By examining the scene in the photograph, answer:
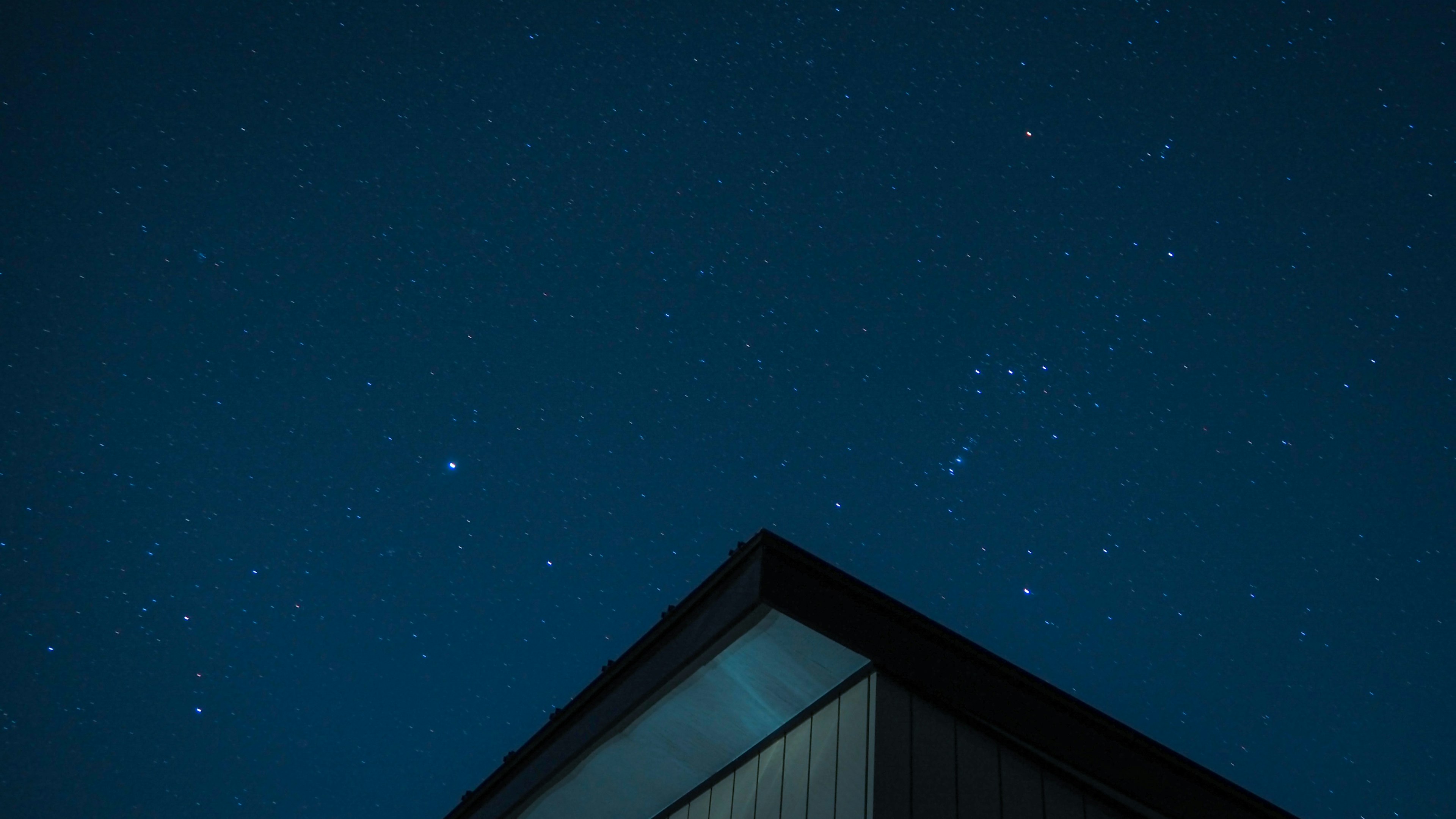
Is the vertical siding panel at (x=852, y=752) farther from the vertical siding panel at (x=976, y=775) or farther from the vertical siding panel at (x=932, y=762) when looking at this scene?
the vertical siding panel at (x=976, y=775)

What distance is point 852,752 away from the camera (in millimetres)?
3484

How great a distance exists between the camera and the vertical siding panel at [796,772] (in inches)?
143

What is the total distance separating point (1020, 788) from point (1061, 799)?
0.19 metres

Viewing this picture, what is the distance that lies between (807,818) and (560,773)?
1.25m

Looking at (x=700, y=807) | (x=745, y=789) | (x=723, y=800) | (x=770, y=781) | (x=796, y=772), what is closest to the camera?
(x=796, y=772)

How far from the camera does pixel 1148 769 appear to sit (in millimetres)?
3873

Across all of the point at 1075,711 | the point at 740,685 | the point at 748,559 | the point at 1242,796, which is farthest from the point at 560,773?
the point at 1242,796

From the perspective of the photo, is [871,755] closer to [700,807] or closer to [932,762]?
[932,762]

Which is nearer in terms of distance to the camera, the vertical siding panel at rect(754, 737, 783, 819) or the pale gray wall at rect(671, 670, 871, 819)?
the pale gray wall at rect(671, 670, 871, 819)

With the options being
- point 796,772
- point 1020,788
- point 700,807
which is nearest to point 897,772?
point 796,772

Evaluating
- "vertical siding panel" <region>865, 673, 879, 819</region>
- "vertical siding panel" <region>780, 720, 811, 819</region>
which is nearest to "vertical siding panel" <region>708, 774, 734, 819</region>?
"vertical siding panel" <region>780, 720, 811, 819</region>

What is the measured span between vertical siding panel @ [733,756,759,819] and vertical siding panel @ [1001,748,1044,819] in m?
0.86

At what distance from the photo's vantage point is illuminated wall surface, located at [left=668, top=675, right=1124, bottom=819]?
134 inches

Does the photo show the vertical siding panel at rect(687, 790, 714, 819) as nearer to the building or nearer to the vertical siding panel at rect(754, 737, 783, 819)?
the building
